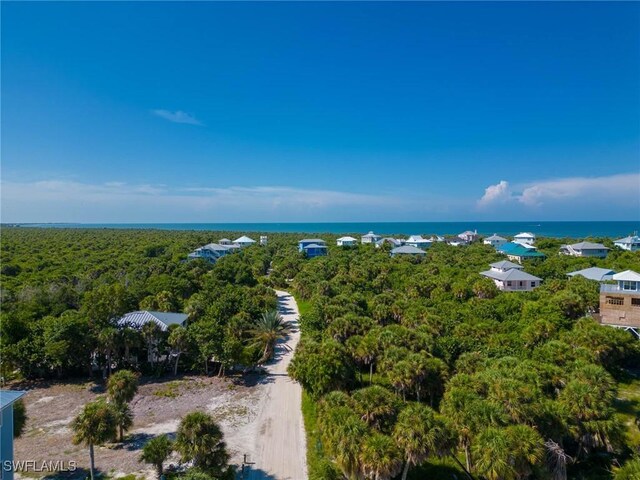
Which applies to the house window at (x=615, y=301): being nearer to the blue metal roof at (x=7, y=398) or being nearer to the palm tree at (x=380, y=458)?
the palm tree at (x=380, y=458)

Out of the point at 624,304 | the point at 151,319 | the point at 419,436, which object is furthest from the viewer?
the point at 151,319

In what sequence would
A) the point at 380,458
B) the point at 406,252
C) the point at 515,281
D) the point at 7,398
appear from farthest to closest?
the point at 406,252 < the point at 515,281 < the point at 380,458 < the point at 7,398

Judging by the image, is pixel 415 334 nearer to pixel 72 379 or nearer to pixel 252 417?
pixel 252 417

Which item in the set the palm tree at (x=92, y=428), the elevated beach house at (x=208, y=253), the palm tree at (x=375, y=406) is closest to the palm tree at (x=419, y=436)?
the palm tree at (x=375, y=406)

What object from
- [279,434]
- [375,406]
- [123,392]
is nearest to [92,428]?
[123,392]

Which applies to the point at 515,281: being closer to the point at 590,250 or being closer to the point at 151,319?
the point at 590,250

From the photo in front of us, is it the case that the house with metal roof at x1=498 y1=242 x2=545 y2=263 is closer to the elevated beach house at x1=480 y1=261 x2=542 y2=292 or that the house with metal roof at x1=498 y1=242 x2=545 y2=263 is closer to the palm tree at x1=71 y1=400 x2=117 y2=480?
the elevated beach house at x1=480 y1=261 x2=542 y2=292

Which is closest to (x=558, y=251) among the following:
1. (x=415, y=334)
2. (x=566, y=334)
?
(x=566, y=334)
